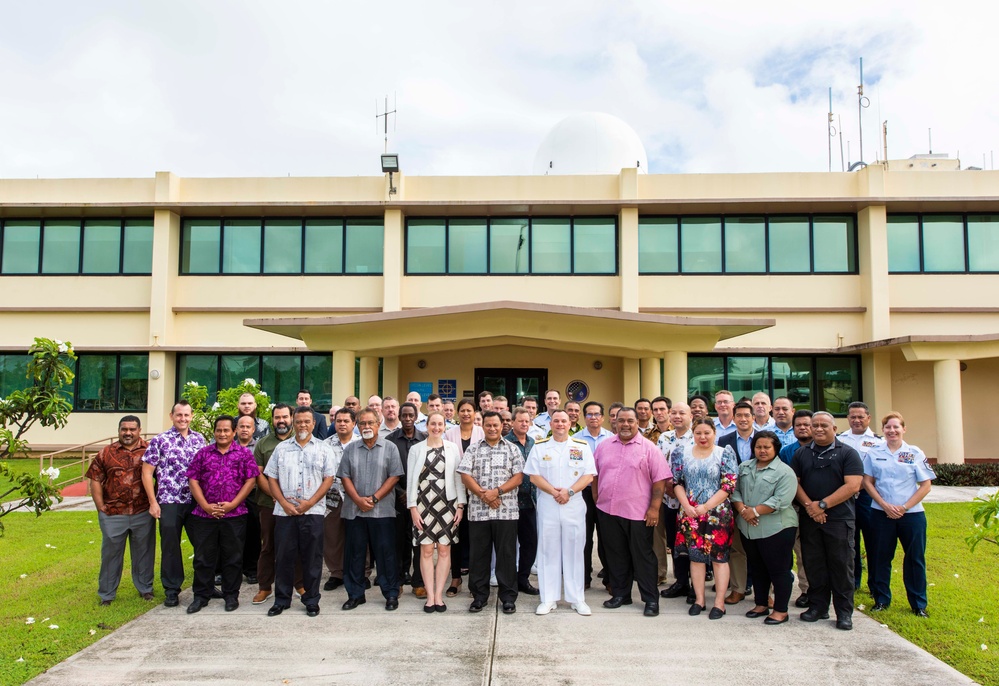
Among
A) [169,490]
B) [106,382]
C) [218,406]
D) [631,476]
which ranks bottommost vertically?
[169,490]

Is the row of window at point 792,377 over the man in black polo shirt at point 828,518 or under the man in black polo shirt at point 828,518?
over

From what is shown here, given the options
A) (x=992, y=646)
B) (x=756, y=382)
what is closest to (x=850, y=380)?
(x=756, y=382)

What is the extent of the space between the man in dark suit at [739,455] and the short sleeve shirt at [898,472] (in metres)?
1.03

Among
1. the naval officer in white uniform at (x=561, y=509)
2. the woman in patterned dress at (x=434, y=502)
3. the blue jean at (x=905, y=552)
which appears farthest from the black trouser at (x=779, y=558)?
the woman in patterned dress at (x=434, y=502)

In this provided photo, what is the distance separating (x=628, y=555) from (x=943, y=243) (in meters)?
14.4

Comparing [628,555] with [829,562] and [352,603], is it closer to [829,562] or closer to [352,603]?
[829,562]

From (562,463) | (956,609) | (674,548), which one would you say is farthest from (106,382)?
(956,609)

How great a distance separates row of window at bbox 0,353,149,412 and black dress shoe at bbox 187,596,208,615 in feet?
40.7

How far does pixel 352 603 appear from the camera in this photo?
624 centimetres

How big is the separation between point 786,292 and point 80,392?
17.1 meters

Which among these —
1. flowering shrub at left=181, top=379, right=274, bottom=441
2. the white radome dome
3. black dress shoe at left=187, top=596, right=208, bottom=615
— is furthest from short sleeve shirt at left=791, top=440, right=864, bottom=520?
the white radome dome

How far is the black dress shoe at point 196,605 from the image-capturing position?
612 cm

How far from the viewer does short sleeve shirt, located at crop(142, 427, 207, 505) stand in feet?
21.0

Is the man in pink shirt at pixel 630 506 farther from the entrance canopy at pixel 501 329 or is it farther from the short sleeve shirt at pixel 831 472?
the entrance canopy at pixel 501 329
